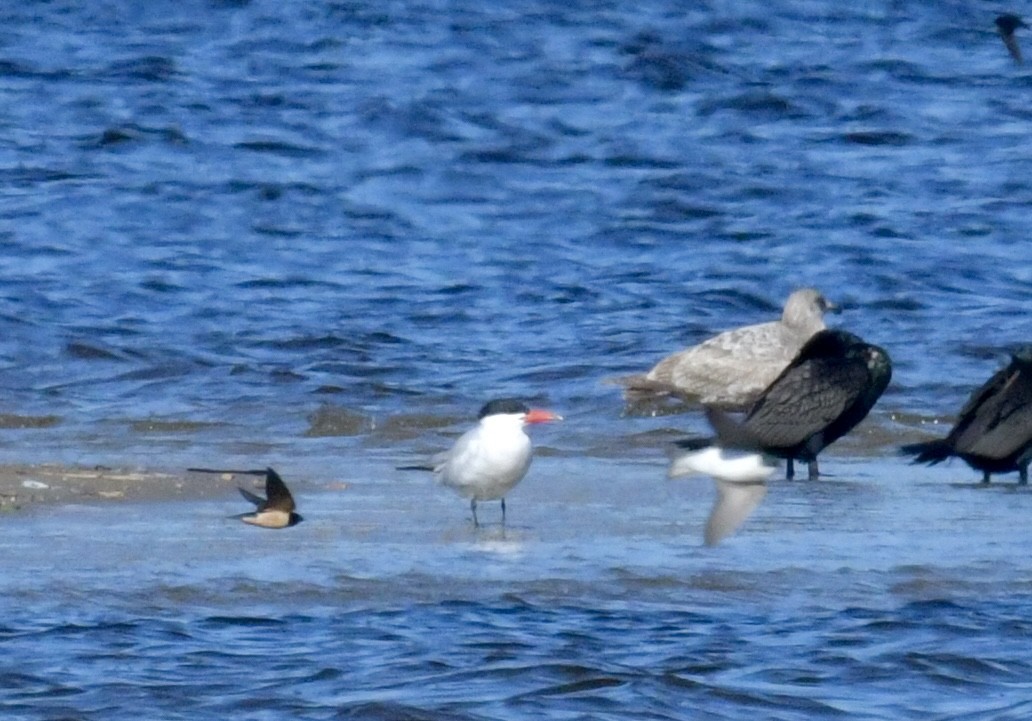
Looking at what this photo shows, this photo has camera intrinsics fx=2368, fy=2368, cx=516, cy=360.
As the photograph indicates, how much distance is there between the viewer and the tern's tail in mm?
9367

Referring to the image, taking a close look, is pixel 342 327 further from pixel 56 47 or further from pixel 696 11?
pixel 696 11

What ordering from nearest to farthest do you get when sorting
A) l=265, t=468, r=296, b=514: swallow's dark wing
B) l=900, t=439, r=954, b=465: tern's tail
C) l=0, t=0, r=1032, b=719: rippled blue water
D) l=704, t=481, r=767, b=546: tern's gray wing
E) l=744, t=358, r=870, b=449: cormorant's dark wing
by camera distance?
1. l=0, t=0, r=1032, b=719: rippled blue water
2. l=704, t=481, r=767, b=546: tern's gray wing
3. l=265, t=468, r=296, b=514: swallow's dark wing
4. l=900, t=439, r=954, b=465: tern's tail
5. l=744, t=358, r=870, b=449: cormorant's dark wing

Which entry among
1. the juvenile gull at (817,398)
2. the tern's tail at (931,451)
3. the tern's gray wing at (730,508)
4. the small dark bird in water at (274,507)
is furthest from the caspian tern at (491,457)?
the tern's tail at (931,451)

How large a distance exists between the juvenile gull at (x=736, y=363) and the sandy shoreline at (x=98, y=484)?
2.97 meters

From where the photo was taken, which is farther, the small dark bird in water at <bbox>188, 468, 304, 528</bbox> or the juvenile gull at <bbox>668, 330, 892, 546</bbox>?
the juvenile gull at <bbox>668, 330, 892, 546</bbox>

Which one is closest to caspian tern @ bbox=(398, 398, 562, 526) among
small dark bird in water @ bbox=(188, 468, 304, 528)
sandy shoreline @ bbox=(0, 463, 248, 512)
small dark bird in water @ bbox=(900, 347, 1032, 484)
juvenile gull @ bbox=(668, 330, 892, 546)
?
small dark bird in water @ bbox=(188, 468, 304, 528)

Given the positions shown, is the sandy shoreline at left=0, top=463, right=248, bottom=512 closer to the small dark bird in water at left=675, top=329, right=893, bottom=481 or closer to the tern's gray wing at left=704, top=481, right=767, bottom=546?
the small dark bird in water at left=675, top=329, right=893, bottom=481

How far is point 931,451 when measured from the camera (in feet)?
30.7

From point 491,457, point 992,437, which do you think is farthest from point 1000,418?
point 491,457

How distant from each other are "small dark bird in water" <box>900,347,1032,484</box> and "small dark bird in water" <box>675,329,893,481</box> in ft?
1.26

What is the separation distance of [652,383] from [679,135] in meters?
8.69

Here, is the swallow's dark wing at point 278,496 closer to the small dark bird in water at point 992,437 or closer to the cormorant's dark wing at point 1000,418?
the small dark bird in water at point 992,437

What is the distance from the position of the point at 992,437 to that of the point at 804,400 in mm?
778

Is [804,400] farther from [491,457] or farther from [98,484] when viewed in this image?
[98,484]
